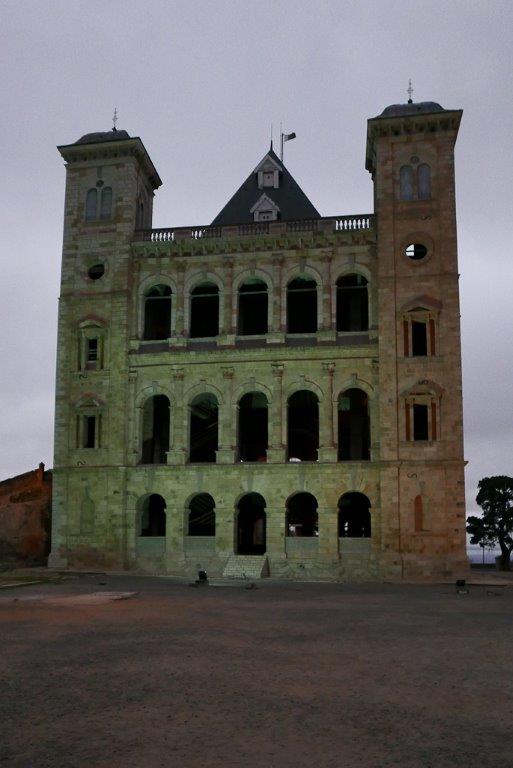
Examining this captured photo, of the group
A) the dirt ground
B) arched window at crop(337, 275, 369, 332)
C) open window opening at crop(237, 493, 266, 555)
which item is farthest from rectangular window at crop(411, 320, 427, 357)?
the dirt ground

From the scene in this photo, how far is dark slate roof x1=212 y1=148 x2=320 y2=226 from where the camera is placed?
4638 centimetres

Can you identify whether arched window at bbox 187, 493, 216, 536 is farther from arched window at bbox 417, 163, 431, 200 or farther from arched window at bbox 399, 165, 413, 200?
arched window at bbox 417, 163, 431, 200

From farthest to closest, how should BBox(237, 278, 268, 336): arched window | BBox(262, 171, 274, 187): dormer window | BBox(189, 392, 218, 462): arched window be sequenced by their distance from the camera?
BBox(262, 171, 274, 187): dormer window < BBox(189, 392, 218, 462): arched window < BBox(237, 278, 268, 336): arched window

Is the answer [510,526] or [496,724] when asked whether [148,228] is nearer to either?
[510,526]

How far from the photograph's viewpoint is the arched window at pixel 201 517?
145 feet

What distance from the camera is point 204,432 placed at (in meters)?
44.8

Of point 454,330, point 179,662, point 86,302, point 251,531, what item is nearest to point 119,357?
point 86,302

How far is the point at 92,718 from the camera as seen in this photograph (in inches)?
405

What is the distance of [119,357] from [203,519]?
10.2 metres

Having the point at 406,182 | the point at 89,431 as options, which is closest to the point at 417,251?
the point at 406,182

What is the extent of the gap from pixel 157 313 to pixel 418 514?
18.8 metres

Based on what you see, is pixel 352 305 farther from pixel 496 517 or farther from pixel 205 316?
pixel 496 517

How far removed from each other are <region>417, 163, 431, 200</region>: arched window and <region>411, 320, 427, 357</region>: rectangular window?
676 cm

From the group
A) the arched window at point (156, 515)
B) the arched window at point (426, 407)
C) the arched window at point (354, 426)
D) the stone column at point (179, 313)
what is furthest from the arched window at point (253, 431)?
the arched window at point (426, 407)
